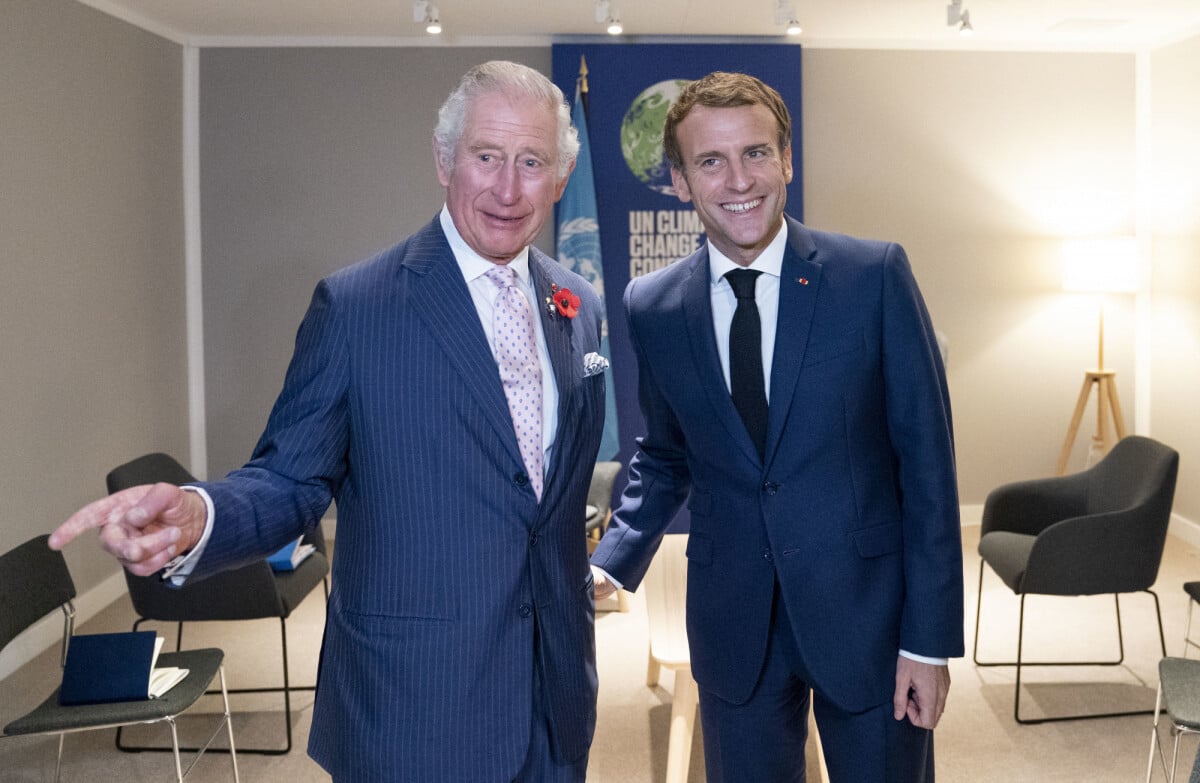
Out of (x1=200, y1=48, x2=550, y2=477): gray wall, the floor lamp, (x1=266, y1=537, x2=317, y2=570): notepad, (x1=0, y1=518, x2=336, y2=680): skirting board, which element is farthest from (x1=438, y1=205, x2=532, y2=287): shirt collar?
the floor lamp

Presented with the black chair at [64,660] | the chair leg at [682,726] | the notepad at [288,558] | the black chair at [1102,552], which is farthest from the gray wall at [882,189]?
the chair leg at [682,726]

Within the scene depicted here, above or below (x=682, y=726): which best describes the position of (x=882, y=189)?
above

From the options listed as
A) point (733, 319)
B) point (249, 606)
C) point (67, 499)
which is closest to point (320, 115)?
point (67, 499)

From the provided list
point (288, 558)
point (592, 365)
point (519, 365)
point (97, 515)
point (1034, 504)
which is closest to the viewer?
point (97, 515)

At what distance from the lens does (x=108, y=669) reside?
3436mm

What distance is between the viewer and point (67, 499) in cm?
560

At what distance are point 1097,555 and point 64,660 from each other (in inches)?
145

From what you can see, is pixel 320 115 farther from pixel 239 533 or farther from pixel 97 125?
pixel 239 533

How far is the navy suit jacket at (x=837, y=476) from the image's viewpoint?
216cm

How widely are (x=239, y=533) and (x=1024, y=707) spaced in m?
3.78

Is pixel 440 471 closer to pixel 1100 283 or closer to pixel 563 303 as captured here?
pixel 563 303

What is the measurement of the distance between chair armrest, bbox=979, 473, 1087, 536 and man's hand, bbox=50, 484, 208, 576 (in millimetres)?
4246

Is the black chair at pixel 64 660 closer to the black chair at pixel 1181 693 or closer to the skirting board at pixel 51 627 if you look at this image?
the skirting board at pixel 51 627

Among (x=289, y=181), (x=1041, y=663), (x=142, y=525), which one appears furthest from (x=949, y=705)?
(x=289, y=181)
